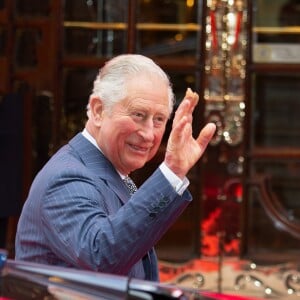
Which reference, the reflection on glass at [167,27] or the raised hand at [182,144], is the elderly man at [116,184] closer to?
the raised hand at [182,144]

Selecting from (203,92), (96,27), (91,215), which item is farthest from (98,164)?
(96,27)

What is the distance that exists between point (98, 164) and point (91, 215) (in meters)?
0.30

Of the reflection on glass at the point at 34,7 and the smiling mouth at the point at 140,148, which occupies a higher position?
the reflection on glass at the point at 34,7

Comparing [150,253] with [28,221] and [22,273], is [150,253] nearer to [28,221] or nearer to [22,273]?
[28,221]

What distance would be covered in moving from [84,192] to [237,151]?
11.5 ft

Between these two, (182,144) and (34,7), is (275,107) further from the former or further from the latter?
(182,144)

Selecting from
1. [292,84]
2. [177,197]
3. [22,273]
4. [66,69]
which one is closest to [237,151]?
[292,84]

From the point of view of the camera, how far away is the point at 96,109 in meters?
2.82

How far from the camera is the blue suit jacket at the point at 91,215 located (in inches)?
97.8

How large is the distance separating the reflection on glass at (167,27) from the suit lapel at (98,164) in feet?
10.7

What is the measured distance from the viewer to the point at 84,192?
2.63 m

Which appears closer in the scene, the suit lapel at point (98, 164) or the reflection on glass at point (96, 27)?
the suit lapel at point (98, 164)

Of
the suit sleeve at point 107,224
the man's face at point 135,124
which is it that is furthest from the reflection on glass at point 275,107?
the suit sleeve at point 107,224

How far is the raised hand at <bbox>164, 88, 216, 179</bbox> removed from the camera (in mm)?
2506
